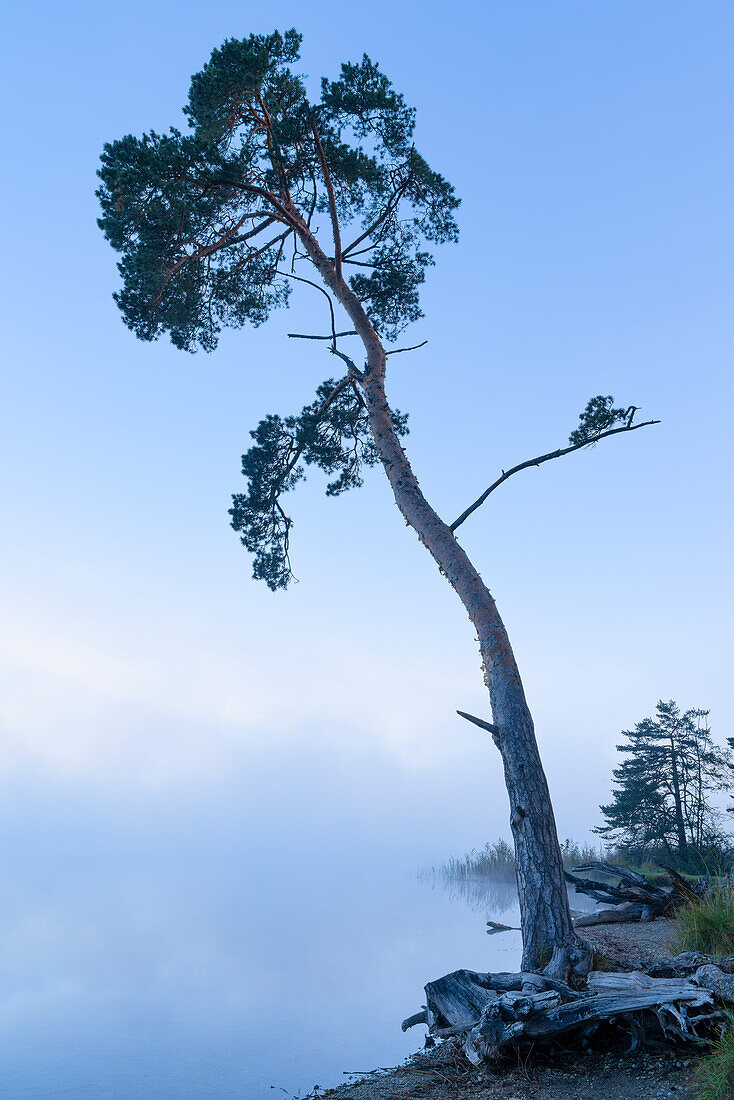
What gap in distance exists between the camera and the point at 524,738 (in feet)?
20.6

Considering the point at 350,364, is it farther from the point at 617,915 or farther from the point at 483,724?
the point at 617,915

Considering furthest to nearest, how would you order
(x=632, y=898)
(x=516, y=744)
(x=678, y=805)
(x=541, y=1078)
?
1. (x=678, y=805)
2. (x=632, y=898)
3. (x=516, y=744)
4. (x=541, y=1078)

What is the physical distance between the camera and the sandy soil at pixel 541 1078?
11.8 feet

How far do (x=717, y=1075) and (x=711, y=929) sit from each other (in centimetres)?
272

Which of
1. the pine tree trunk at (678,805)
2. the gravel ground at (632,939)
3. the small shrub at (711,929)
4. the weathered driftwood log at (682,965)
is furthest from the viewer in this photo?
the pine tree trunk at (678,805)

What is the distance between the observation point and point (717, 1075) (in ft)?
10.5

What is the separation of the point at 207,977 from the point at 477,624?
651 centimetres

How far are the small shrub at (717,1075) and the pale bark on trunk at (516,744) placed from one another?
1657 mm

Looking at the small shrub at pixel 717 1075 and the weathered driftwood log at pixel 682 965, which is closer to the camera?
the small shrub at pixel 717 1075

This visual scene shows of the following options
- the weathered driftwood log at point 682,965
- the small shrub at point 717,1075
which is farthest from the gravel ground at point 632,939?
the small shrub at point 717,1075

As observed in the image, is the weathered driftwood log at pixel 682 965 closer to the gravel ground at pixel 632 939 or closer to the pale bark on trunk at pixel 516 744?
the gravel ground at pixel 632 939

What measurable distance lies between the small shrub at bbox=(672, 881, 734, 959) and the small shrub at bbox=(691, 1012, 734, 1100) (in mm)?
2072

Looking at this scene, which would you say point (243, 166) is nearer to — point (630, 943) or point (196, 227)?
point (196, 227)

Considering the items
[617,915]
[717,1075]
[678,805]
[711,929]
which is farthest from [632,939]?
[678,805]
